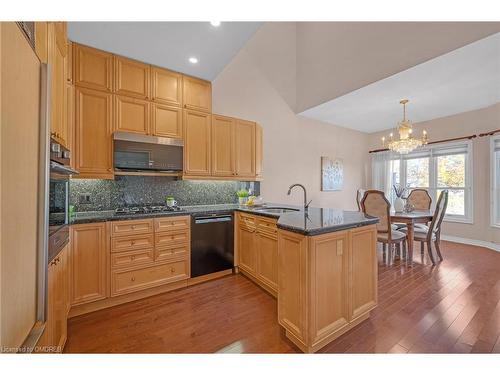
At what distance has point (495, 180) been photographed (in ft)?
13.0

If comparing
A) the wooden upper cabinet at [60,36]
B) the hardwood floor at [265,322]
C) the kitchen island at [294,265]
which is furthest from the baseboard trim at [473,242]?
the wooden upper cabinet at [60,36]

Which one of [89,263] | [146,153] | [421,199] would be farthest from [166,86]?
[421,199]

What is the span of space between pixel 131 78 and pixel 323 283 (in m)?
2.87

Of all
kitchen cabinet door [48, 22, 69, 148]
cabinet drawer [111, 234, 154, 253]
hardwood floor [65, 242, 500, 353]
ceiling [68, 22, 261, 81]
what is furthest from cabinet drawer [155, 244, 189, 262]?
ceiling [68, 22, 261, 81]

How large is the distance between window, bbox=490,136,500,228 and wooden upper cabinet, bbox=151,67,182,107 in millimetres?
5691

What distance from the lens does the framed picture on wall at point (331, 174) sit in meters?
5.07

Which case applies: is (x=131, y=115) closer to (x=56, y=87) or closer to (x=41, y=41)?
(x=56, y=87)

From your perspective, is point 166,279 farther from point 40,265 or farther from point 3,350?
point 3,350

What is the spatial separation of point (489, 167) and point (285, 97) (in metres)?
4.16

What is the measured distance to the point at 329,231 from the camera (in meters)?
1.44

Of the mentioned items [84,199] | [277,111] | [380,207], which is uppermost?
[277,111]

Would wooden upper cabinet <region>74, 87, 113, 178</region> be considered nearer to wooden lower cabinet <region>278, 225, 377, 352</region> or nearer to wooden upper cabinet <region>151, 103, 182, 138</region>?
wooden upper cabinet <region>151, 103, 182, 138</region>

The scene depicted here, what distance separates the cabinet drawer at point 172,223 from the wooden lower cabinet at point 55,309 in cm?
89

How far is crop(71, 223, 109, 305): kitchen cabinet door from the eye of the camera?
74.6 inches
